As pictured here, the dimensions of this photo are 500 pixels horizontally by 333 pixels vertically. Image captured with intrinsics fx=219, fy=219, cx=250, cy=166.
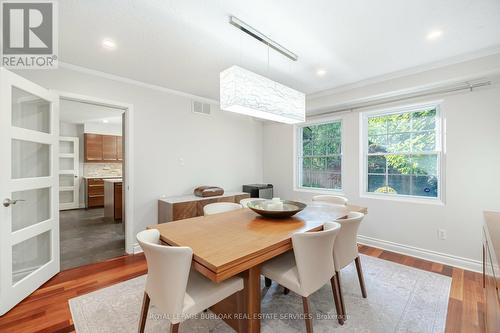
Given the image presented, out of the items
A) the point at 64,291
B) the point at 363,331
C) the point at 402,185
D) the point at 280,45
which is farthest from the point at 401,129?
the point at 64,291

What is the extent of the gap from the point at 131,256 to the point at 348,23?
3.83m

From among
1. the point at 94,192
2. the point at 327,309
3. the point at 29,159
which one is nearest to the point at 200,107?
the point at 29,159

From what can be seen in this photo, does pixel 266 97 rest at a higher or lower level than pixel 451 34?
lower

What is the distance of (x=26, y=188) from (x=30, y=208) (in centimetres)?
32

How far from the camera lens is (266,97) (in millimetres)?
2186

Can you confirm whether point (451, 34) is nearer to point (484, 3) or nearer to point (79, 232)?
point (484, 3)

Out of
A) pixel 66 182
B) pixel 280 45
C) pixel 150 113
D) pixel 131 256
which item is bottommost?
pixel 131 256

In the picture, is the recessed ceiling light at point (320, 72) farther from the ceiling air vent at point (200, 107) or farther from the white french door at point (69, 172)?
the white french door at point (69, 172)

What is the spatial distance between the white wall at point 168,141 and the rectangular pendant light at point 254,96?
5.87 ft

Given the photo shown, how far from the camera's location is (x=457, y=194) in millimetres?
2771

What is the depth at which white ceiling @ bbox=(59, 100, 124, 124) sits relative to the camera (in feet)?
15.0

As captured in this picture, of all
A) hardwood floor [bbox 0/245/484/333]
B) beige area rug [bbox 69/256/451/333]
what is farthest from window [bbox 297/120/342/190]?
beige area rug [bbox 69/256/451/333]

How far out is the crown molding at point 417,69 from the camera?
2.40 meters

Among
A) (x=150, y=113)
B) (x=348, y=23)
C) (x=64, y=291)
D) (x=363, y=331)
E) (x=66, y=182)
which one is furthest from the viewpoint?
(x=66, y=182)
